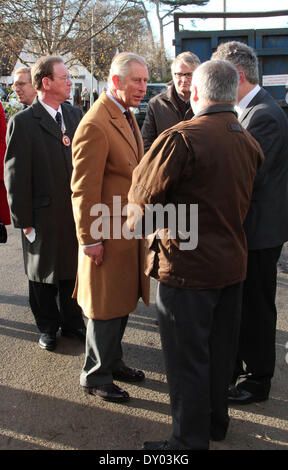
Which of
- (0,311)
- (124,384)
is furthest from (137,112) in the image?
(124,384)

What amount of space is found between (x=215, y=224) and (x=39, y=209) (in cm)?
175

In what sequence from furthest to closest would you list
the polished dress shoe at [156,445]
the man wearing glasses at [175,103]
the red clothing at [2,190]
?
the red clothing at [2,190], the man wearing glasses at [175,103], the polished dress shoe at [156,445]

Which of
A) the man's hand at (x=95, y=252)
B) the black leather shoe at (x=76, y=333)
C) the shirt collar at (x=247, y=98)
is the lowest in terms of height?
the black leather shoe at (x=76, y=333)

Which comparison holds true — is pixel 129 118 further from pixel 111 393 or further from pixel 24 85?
pixel 111 393

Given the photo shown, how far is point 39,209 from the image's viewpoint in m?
3.57

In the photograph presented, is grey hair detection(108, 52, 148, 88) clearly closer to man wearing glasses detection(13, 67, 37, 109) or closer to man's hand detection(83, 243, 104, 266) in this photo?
man's hand detection(83, 243, 104, 266)

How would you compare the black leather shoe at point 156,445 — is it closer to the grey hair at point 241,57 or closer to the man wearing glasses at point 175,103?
the grey hair at point 241,57

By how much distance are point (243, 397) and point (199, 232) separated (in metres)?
1.36

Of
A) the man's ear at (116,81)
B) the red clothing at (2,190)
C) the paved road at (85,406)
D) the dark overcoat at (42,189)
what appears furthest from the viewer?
the red clothing at (2,190)

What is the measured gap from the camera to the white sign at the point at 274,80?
263 inches

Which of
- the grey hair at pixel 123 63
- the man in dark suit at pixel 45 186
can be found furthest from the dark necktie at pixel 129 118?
the man in dark suit at pixel 45 186

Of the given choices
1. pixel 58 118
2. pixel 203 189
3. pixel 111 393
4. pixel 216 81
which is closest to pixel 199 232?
pixel 203 189

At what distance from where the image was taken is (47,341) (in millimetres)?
3715
